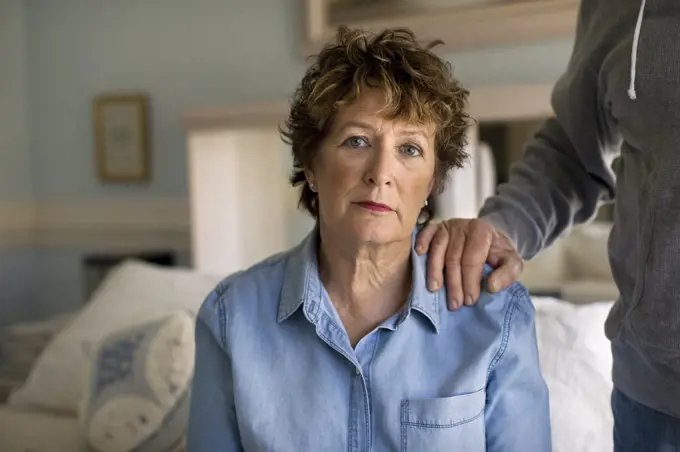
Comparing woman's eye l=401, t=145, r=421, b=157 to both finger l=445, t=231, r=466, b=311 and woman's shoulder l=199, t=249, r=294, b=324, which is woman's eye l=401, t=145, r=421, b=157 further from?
woman's shoulder l=199, t=249, r=294, b=324

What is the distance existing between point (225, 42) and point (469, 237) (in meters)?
1.82

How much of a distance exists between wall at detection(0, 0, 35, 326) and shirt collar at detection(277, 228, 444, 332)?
2.20 m

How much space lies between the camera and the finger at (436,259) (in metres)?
1.04

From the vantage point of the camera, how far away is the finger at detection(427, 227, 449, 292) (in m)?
1.04

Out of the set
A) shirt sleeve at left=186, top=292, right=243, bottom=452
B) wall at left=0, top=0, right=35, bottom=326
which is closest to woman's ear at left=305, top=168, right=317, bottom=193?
shirt sleeve at left=186, top=292, right=243, bottom=452

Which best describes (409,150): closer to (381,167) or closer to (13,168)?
(381,167)

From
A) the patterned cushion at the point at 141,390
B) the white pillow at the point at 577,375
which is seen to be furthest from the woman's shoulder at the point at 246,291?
the white pillow at the point at 577,375

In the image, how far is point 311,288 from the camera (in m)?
1.07

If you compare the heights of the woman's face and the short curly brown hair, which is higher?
the short curly brown hair

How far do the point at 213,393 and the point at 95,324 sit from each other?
3.50ft

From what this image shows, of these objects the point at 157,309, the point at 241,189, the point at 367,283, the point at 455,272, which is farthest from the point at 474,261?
the point at 241,189

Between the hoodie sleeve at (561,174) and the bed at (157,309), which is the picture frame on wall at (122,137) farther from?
the hoodie sleeve at (561,174)

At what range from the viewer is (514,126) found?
1.97 meters

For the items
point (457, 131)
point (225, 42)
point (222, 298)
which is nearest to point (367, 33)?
point (457, 131)
